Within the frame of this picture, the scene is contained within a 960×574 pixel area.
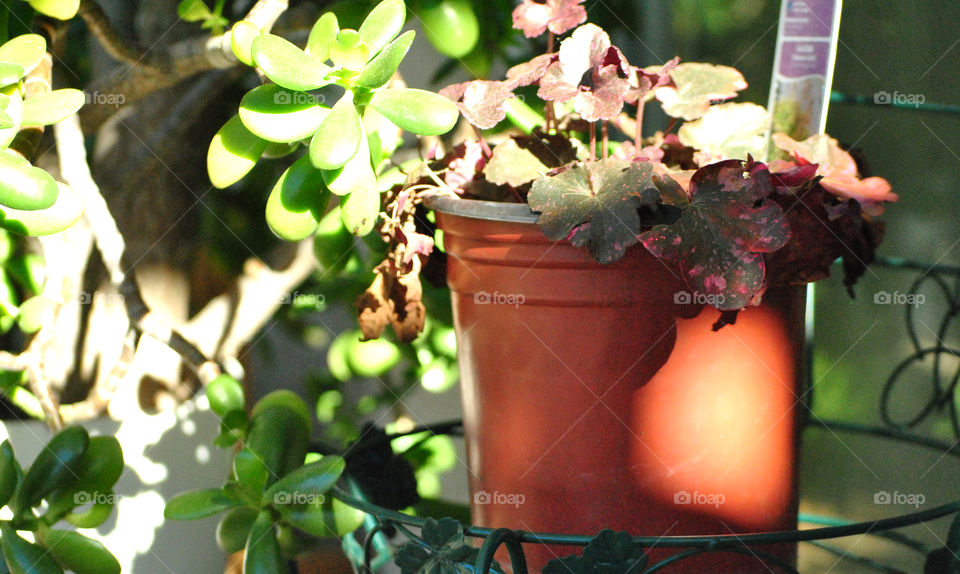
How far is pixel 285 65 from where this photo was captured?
527 millimetres

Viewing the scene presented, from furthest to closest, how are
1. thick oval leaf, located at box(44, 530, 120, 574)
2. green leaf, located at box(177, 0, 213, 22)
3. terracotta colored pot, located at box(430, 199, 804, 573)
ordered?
green leaf, located at box(177, 0, 213, 22)
thick oval leaf, located at box(44, 530, 120, 574)
terracotta colored pot, located at box(430, 199, 804, 573)

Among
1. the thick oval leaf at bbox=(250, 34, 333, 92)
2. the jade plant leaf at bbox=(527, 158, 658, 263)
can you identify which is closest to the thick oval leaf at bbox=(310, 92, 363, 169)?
the thick oval leaf at bbox=(250, 34, 333, 92)

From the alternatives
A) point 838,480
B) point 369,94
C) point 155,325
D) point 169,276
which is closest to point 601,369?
point 369,94

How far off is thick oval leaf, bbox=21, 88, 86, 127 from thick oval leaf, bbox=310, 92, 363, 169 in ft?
0.62

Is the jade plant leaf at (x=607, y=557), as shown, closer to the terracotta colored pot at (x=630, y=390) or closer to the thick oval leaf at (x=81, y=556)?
the terracotta colored pot at (x=630, y=390)

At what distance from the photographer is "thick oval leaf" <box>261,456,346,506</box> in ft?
2.19

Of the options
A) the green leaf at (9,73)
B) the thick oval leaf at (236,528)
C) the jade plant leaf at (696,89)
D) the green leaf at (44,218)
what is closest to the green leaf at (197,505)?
the thick oval leaf at (236,528)

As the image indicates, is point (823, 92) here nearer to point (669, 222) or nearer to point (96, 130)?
point (669, 222)

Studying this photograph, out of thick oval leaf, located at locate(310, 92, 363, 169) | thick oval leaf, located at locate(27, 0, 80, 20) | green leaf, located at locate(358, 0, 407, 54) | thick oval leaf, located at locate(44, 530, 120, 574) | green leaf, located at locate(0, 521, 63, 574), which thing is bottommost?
thick oval leaf, located at locate(44, 530, 120, 574)

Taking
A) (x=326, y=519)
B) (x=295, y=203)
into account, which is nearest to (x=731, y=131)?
(x=295, y=203)

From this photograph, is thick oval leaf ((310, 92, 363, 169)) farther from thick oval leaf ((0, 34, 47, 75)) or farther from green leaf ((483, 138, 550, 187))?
thick oval leaf ((0, 34, 47, 75))

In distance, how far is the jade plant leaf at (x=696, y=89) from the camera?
0.68 meters

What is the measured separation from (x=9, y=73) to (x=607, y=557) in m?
0.51

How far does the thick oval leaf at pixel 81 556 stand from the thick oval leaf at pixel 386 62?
1.55ft
